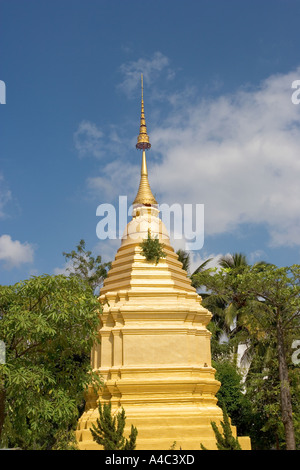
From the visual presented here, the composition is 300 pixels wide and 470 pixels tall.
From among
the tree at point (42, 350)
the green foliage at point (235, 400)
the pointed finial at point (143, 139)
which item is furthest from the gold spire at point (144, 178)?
the tree at point (42, 350)

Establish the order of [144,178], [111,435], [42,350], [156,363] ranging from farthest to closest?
[144,178] < [156,363] < [42,350] < [111,435]

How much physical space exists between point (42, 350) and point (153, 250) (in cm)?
766

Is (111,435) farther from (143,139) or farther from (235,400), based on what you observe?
(143,139)

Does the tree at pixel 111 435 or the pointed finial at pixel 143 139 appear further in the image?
the pointed finial at pixel 143 139

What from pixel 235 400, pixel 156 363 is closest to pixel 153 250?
pixel 156 363

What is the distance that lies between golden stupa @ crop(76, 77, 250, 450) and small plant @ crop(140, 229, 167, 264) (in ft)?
1.10

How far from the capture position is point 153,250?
67.6 ft

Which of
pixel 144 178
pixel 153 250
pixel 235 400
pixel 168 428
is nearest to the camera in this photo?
pixel 168 428

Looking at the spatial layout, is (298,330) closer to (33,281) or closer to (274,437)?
(274,437)

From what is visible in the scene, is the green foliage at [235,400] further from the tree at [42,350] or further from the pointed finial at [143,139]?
the pointed finial at [143,139]

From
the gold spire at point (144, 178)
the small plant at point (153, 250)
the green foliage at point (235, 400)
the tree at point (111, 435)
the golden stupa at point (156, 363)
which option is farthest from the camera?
the gold spire at point (144, 178)

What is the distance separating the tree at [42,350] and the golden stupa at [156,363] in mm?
2335

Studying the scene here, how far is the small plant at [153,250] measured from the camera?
2059 cm

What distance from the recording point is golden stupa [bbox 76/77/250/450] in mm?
16312
